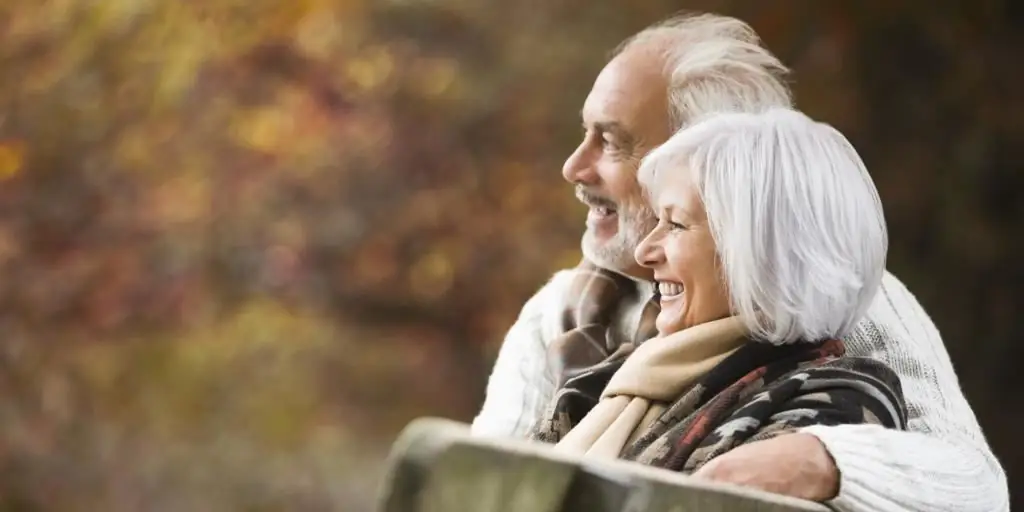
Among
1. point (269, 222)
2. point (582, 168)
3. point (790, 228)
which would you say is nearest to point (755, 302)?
point (790, 228)

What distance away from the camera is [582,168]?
7.24 feet

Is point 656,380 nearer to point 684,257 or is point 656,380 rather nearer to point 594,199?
point 684,257

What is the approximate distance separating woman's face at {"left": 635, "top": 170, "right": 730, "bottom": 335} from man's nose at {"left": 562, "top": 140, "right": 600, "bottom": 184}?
0.38 metres

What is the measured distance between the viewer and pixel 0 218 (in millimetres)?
2799

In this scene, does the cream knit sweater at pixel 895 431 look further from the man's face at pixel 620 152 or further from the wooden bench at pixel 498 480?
the wooden bench at pixel 498 480

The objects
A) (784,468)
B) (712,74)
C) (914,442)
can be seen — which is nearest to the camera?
(784,468)

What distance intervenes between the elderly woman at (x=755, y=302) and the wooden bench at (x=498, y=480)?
0.35 m

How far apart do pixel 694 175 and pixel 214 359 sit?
53.0 inches

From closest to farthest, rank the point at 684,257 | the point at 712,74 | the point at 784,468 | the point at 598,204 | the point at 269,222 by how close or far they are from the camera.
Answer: the point at 784,468 < the point at 684,257 < the point at 712,74 < the point at 598,204 < the point at 269,222

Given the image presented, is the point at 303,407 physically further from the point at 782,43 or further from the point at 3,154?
the point at 782,43

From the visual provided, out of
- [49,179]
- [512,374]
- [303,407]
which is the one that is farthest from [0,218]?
[512,374]

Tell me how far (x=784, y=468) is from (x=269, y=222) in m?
1.49

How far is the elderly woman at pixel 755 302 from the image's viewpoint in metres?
1.64

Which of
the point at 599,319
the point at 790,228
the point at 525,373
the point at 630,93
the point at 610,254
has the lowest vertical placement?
the point at 525,373
